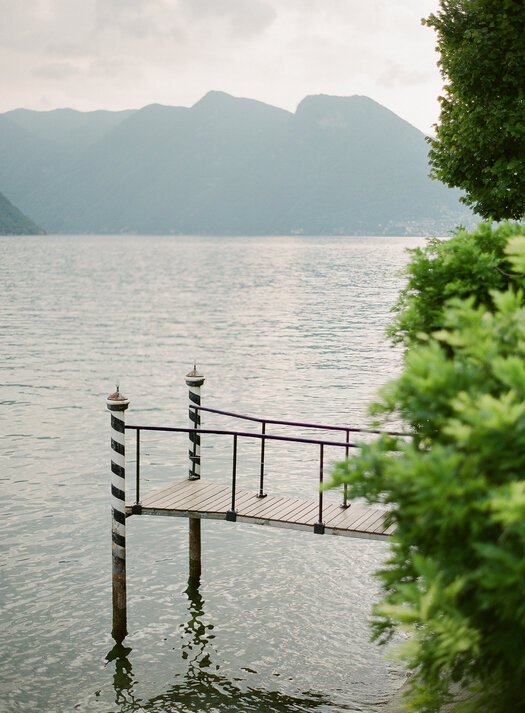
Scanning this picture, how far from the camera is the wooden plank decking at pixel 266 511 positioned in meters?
11.4

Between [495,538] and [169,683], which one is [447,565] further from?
[169,683]

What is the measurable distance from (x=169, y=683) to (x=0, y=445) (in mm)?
15139

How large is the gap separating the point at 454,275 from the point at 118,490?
21.9ft

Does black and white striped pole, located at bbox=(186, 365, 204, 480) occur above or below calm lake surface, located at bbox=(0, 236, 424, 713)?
above

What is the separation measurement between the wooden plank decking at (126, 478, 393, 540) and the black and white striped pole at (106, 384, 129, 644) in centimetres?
24

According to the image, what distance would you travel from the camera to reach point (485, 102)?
17688 mm

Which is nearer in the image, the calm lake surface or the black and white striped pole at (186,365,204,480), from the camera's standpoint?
the calm lake surface

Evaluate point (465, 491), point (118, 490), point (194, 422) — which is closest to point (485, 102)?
point (194, 422)

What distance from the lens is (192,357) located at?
43500 mm

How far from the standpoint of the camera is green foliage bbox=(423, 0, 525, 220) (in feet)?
55.3

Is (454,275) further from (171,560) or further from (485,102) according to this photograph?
(485,102)

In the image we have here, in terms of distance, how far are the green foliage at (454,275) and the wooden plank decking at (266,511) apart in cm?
Answer: 441

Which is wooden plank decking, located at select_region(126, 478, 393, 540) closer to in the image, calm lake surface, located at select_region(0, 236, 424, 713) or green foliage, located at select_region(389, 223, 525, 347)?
calm lake surface, located at select_region(0, 236, 424, 713)

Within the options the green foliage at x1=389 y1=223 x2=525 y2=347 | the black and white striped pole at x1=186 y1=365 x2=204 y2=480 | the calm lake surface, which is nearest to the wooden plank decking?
the black and white striped pole at x1=186 y1=365 x2=204 y2=480
